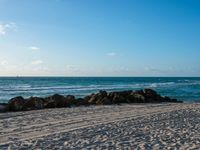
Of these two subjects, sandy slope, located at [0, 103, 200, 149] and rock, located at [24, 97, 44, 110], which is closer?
sandy slope, located at [0, 103, 200, 149]

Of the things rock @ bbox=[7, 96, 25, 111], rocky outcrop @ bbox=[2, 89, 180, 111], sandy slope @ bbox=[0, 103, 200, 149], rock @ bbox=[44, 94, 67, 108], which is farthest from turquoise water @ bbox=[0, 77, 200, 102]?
sandy slope @ bbox=[0, 103, 200, 149]

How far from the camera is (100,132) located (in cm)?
1114

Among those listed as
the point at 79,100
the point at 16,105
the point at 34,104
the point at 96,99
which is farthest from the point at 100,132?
the point at 96,99

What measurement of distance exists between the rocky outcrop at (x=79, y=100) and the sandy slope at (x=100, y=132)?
5151 mm

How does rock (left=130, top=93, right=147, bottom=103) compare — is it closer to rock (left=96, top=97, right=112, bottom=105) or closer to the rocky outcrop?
the rocky outcrop

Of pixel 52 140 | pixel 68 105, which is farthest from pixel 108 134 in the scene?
pixel 68 105

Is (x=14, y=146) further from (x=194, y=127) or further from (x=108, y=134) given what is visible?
(x=194, y=127)

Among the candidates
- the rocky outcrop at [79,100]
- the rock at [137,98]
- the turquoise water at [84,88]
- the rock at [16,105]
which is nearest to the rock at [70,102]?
the rocky outcrop at [79,100]

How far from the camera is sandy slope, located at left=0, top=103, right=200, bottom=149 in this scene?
365 inches

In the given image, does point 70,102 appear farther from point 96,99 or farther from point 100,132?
point 100,132

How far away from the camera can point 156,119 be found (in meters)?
14.5

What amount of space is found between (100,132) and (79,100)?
12.5m

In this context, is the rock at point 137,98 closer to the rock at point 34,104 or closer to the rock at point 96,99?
the rock at point 96,99

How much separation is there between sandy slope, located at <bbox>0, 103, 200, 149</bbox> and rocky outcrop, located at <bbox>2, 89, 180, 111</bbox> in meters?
5.15
